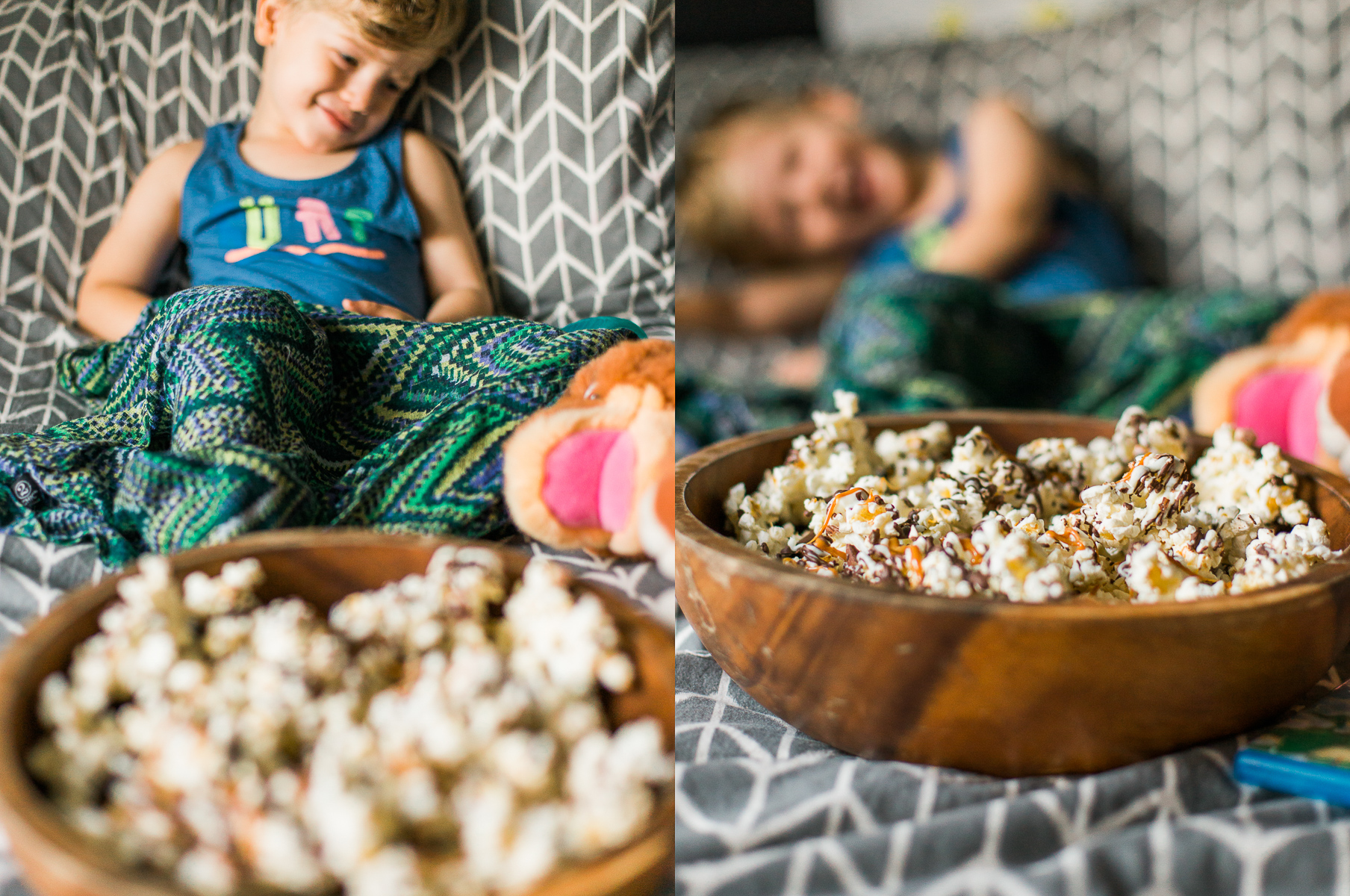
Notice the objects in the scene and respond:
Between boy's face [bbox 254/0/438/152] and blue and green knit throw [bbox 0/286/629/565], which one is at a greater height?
boy's face [bbox 254/0/438/152]

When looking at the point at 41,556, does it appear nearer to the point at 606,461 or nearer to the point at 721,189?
the point at 606,461

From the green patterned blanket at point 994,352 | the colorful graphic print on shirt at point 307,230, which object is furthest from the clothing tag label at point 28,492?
the green patterned blanket at point 994,352

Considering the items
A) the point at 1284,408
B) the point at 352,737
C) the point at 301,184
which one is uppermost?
the point at 301,184

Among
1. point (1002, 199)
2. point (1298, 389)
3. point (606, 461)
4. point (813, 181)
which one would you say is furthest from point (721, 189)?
point (606, 461)

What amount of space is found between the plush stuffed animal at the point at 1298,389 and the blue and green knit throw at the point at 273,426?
0.48 meters

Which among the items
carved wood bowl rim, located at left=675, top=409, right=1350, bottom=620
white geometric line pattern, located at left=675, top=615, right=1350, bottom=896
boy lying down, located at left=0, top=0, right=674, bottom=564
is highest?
boy lying down, located at left=0, top=0, right=674, bottom=564

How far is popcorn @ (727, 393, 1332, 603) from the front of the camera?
0.34 metres

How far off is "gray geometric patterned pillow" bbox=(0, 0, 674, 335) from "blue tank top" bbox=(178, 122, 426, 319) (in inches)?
0.9

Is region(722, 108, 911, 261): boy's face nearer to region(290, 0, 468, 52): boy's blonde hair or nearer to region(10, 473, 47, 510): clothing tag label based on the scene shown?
region(290, 0, 468, 52): boy's blonde hair

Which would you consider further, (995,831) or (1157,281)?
(1157,281)

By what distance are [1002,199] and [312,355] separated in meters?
1.15

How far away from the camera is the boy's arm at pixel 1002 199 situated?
127 cm

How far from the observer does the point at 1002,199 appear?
1275 millimetres

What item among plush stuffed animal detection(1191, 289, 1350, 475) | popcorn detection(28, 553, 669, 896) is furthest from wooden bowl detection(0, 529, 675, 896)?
plush stuffed animal detection(1191, 289, 1350, 475)
